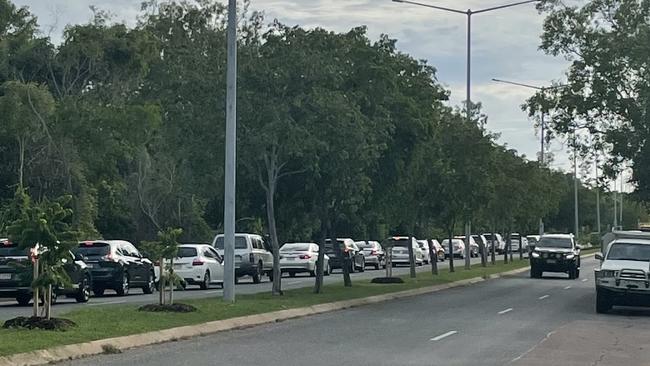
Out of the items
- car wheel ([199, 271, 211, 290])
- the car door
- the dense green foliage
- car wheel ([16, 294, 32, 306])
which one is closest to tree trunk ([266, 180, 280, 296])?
the dense green foliage

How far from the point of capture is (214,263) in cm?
3581

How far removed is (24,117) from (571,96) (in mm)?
25163

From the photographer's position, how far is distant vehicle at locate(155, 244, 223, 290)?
113 ft

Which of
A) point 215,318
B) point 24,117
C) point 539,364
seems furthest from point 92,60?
point 539,364

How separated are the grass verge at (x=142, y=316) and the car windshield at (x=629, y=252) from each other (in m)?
6.90

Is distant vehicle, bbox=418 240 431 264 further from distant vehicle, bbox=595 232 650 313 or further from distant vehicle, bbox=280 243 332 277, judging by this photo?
distant vehicle, bbox=595 232 650 313

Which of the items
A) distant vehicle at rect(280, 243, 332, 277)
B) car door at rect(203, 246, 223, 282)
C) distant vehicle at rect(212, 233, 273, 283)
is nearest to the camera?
car door at rect(203, 246, 223, 282)

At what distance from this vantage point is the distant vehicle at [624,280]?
25969 millimetres

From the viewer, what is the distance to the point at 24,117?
1908 inches

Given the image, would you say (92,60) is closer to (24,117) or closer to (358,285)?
(24,117)

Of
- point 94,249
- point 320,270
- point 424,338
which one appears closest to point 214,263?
point 94,249

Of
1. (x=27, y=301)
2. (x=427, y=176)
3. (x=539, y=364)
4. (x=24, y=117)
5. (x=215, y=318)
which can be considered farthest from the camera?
(x=24, y=117)

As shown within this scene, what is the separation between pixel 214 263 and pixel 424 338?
1757 cm

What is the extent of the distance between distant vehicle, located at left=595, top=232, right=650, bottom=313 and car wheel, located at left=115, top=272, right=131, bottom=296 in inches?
509
